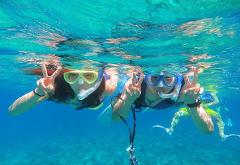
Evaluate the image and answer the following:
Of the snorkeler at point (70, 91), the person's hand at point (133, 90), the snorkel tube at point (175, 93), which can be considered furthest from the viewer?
the snorkeler at point (70, 91)

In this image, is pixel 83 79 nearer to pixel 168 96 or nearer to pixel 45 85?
pixel 45 85

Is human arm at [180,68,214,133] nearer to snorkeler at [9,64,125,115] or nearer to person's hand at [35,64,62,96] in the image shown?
snorkeler at [9,64,125,115]

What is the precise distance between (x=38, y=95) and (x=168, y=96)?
11.7 ft

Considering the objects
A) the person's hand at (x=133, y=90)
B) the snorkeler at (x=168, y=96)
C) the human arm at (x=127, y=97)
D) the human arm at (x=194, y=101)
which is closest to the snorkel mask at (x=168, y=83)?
the snorkeler at (x=168, y=96)

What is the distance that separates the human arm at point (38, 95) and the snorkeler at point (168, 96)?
1.88 meters

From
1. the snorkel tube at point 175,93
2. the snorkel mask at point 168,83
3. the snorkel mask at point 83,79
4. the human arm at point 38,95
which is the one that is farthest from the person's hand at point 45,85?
the snorkel tube at point 175,93

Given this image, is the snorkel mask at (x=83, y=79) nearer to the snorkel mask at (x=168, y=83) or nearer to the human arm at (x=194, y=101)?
the snorkel mask at (x=168, y=83)

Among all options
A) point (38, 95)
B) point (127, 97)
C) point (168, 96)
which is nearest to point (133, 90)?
point (127, 97)

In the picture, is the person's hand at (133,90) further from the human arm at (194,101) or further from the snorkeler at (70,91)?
the snorkeler at (70,91)

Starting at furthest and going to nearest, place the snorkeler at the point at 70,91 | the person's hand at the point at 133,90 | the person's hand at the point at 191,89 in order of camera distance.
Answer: the snorkeler at the point at 70,91
the person's hand at the point at 133,90
the person's hand at the point at 191,89

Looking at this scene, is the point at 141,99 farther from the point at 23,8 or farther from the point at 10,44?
the point at 10,44

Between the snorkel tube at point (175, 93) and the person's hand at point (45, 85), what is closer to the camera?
the person's hand at point (45, 85)

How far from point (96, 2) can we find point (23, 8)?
7.81ft

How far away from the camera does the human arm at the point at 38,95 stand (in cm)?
722
